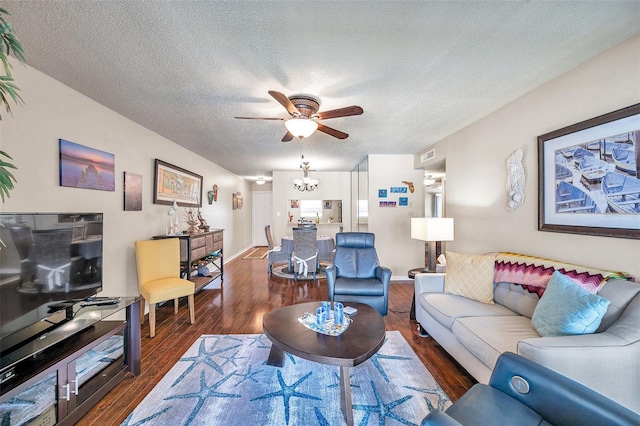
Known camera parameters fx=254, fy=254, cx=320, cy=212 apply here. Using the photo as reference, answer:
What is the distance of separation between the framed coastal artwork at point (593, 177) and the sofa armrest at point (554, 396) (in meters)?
1.26

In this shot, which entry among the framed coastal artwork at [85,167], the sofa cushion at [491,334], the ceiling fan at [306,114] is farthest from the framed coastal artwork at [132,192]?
the sofa cushion at [491,334]

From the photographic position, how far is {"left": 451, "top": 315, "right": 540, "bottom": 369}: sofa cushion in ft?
5.48

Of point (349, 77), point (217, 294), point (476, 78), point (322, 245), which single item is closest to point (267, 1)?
point (349, 77)

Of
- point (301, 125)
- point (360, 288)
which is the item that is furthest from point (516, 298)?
point (301, 125)

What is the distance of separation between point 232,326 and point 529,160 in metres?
3.64

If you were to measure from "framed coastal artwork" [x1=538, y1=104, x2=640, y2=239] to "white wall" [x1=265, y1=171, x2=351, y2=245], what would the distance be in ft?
17.0

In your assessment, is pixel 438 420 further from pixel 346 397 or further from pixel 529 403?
pixel 346 397

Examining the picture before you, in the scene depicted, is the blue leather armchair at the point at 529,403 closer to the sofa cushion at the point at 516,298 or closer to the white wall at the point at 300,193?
the sofa cushion at the point at 516,298

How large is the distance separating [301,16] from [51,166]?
7.97 ft

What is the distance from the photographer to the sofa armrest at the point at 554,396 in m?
1.00

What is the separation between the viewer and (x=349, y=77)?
2127 millimetres

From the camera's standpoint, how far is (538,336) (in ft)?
5.75

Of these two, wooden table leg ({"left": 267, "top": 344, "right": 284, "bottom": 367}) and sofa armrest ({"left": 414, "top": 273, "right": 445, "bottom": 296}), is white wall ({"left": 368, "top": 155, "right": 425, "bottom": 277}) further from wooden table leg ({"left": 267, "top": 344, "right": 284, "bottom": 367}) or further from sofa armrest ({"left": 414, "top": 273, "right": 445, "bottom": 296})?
wooden table leg ({"left": 267, "top": 344, "right": 284, "bottom": 367})

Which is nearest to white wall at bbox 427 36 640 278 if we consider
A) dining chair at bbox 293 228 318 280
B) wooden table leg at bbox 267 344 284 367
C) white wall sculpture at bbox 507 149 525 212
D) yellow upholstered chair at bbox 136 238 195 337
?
white wall sculpture at bbox 507 149 525 212
